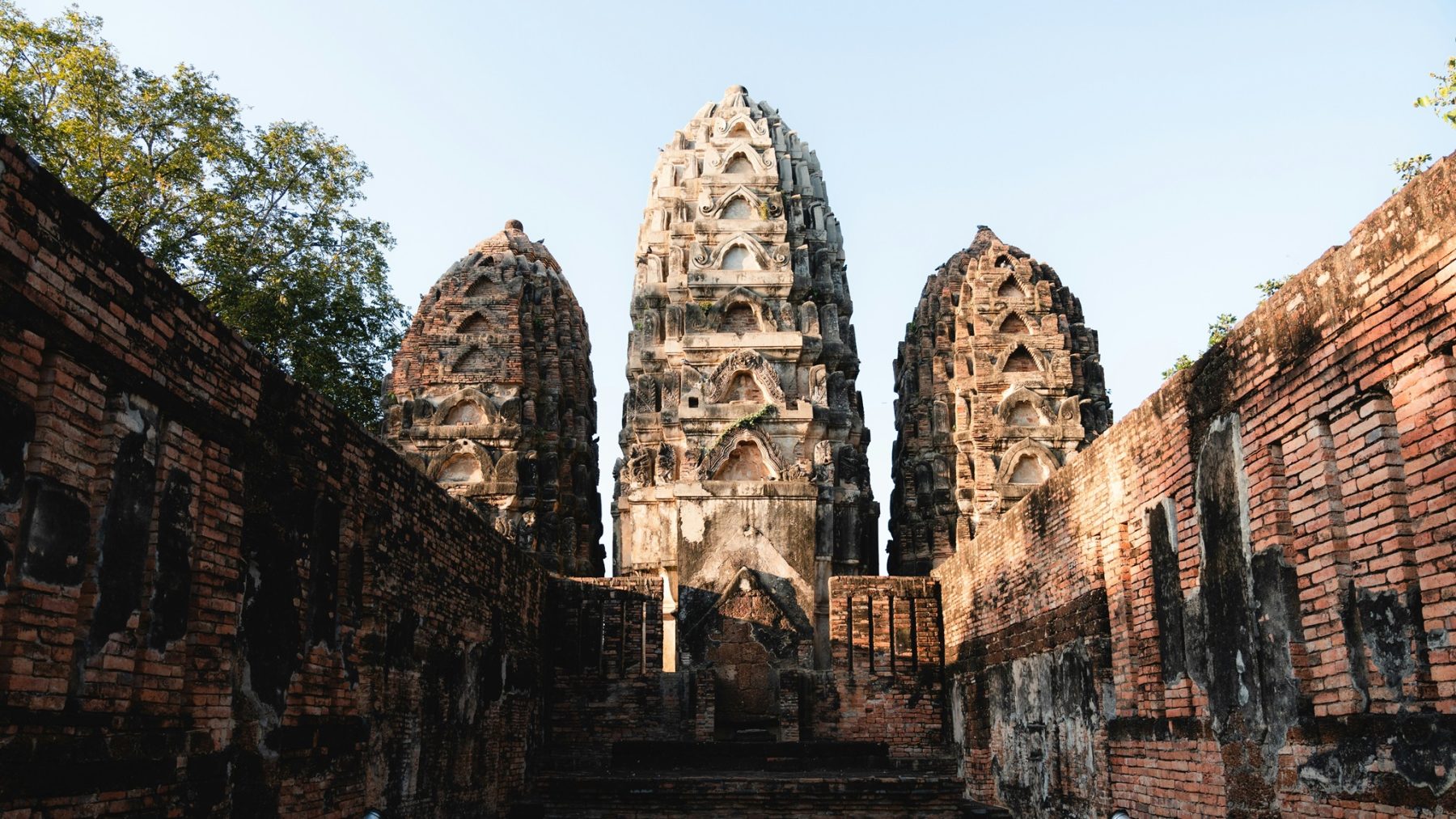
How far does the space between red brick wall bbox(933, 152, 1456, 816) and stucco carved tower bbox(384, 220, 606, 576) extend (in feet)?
56.4

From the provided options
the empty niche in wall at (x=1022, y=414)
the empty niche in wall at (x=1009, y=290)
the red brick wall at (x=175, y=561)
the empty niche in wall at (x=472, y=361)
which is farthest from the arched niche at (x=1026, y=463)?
the red brick wall at (x=175, y=561)

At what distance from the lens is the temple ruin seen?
535 centimetres

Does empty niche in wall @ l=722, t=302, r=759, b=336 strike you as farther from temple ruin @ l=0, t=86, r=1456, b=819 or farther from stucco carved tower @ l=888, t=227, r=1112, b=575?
stucco carved tower @ l=888, t=227, r=1112, b=575

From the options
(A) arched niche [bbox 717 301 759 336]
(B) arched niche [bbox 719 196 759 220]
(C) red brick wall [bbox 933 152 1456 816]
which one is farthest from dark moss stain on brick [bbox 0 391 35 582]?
(B) arched niche [bbox 719 196 759 220]

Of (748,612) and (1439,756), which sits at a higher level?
(748,612)

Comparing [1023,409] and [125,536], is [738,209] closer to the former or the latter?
[1023,409]

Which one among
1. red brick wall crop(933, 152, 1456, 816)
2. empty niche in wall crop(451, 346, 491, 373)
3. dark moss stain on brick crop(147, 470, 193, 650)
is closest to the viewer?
red brick wall crop(933, 152, 1456, 816)

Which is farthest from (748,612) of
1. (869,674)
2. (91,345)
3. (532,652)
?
(91,345)

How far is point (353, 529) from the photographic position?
8.65m

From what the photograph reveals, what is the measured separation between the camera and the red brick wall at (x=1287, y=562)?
546cm

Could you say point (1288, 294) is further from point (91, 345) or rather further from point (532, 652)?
point (532, 652)

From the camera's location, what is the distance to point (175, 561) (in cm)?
614

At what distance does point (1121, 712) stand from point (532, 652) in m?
8.00

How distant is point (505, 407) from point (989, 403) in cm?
1020
